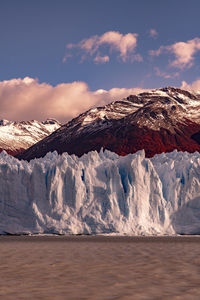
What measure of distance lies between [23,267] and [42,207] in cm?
2086

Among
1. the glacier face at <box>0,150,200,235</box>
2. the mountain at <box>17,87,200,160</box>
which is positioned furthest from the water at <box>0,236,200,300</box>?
the mountain at <box>17,87,200,160</box>

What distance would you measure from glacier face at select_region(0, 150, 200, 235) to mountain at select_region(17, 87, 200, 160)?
68.2 metres

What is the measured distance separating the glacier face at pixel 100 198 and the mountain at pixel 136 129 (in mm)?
68165

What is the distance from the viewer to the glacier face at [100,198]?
3306cm

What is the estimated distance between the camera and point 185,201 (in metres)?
35.2

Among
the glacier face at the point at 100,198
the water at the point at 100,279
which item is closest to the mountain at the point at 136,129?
the glacier face at the point at 100,198

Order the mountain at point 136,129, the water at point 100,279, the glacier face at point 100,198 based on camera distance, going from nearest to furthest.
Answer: the water at point 100,279 → the glacier face at point 100,198 → the mountain at point 136,129

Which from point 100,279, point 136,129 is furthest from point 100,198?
point 136,129

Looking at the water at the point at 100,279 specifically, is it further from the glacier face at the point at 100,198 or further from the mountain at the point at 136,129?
the mountain at the point at 136,129

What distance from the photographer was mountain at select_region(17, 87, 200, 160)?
375 feet

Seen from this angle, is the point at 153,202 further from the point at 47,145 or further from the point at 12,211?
the point at 47,145

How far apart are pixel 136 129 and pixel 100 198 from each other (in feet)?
286

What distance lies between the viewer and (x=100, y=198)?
34.1 m

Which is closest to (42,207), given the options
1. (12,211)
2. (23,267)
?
(12,211)
